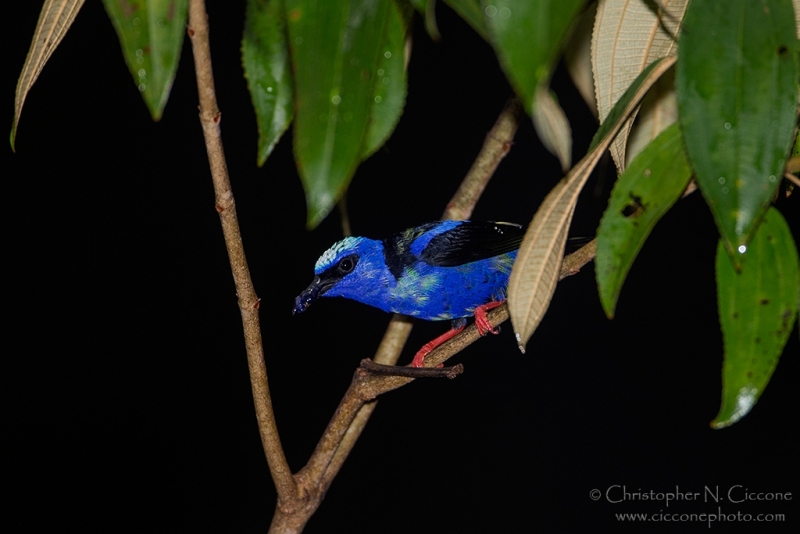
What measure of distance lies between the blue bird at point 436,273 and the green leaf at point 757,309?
47.9 inches

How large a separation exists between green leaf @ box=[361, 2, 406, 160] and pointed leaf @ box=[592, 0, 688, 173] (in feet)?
1.36

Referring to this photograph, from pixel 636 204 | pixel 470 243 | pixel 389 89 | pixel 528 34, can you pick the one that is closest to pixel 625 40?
pixel 636 204

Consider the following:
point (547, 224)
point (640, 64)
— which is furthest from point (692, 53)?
point (640, 64)

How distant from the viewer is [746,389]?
910mm

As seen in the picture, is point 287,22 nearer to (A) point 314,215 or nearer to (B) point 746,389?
(A) point 314,215

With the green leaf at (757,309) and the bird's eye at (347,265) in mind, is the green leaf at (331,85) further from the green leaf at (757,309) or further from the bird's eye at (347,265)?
the bird's eye at (347,265)

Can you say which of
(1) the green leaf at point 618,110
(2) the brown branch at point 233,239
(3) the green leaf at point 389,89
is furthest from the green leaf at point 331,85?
(1) the green leaf at point 618,110

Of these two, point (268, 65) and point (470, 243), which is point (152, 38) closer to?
point (268, 65)

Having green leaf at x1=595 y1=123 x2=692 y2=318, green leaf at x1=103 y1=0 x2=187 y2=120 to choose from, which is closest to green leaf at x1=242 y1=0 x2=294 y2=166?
green leaf at x1=103 y1=0 x2=187 y2=120

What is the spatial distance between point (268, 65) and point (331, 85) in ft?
1.01

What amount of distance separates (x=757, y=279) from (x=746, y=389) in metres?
0.14

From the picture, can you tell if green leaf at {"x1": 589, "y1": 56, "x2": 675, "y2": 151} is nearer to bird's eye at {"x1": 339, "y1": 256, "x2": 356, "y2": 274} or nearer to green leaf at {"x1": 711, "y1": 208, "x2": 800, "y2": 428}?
green leaf at {"x1": 711, "y1": 208, "x2": 800, "y2": 428}

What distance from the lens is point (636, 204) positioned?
2.96 feet

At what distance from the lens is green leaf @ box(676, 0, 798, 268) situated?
2.47 ft
